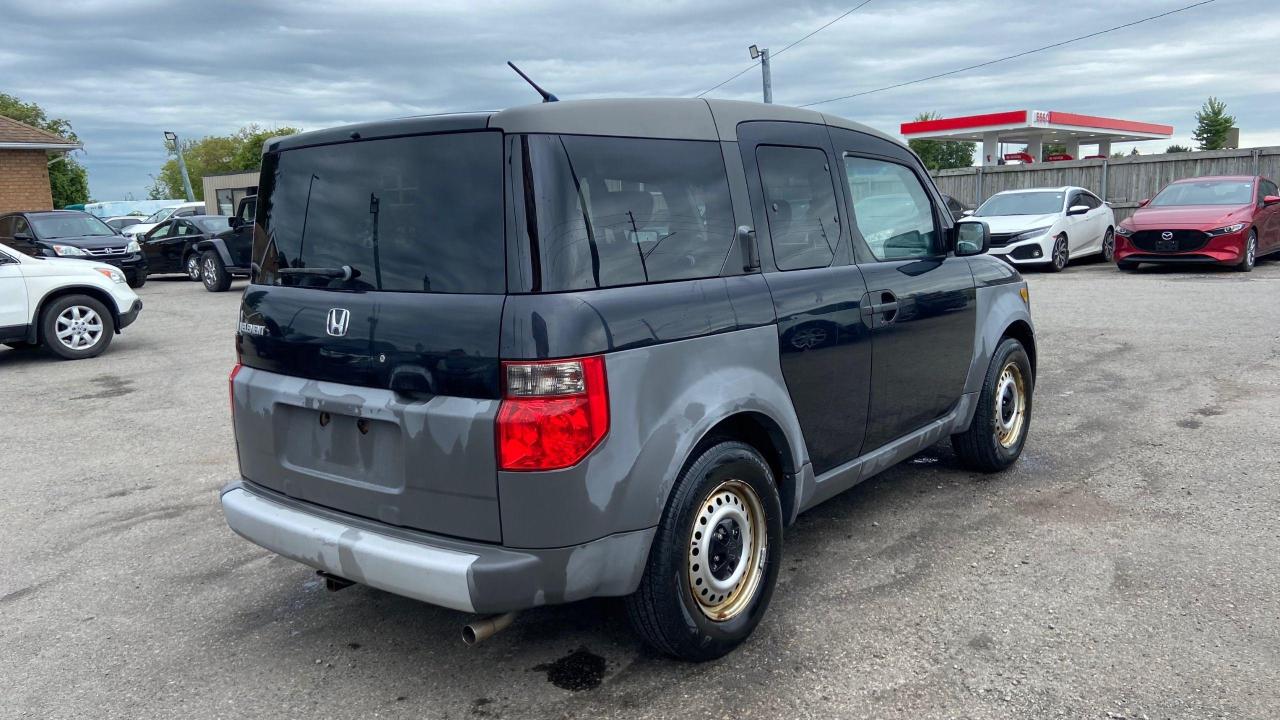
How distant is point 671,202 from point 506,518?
1255 mm

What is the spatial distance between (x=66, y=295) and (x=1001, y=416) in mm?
10095

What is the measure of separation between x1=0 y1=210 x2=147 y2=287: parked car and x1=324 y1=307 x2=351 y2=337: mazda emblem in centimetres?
1670

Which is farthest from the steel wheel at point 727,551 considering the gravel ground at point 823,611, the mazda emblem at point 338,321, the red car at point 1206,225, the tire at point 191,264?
the tire at point 191,264

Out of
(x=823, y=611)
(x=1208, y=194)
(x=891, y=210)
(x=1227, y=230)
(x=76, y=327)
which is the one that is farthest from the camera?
(x=1208, y=194)

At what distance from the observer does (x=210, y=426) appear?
24.3 ft

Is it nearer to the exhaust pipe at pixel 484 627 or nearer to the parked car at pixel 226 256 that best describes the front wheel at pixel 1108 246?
the parked car at pixel 226 256

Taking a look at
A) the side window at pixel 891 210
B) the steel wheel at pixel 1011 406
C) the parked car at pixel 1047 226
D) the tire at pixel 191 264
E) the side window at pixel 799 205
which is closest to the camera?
the side window at pixel 799 205

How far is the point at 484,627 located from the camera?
3.00m

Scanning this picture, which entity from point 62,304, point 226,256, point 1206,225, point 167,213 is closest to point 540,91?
point 62,304

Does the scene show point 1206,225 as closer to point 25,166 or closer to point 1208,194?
point 1208,194

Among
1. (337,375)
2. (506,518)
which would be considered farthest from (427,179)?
(506,518)

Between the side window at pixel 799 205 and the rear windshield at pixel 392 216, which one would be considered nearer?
the rear windshield at pixel 392 216

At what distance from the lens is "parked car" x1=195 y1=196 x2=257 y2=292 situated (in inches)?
755

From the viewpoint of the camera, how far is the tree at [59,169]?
49656 millimetres
